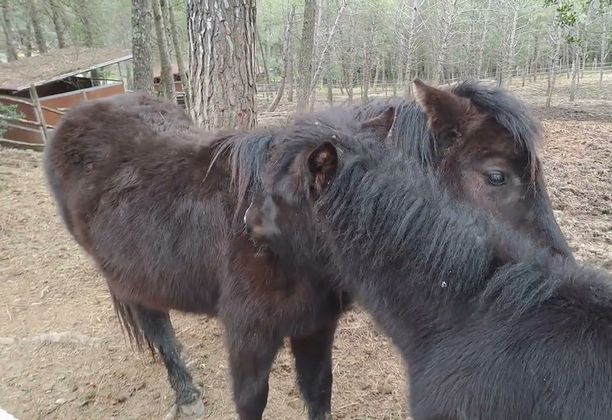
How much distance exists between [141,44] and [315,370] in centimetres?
808

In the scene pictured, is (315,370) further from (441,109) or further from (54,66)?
(54,66)

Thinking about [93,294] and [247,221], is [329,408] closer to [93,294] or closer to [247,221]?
[247,221]

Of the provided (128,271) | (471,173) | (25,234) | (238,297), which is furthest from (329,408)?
(25,234)

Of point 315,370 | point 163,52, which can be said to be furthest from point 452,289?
point 163,52

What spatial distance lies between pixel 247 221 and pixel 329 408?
137 centimetres

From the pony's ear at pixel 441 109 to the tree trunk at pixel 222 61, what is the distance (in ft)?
5.45

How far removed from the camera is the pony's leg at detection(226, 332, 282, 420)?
2049 mm

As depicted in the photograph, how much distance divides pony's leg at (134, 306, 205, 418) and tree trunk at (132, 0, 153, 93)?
680 cm

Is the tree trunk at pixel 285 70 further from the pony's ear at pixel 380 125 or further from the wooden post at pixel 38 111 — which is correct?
the pony's ear at pixel 380 125

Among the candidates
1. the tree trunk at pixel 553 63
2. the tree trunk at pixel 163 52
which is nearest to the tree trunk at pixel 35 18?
the tree trunk at pixel 163 52

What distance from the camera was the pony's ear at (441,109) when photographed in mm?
2109

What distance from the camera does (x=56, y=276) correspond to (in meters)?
4.43

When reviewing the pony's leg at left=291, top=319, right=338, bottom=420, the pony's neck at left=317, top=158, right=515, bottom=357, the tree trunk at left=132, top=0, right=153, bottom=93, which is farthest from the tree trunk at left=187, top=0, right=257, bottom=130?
the tree trunk at left=132, top=0, right=153, bottom=93

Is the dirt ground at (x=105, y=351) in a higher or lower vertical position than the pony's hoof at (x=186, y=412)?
higher
